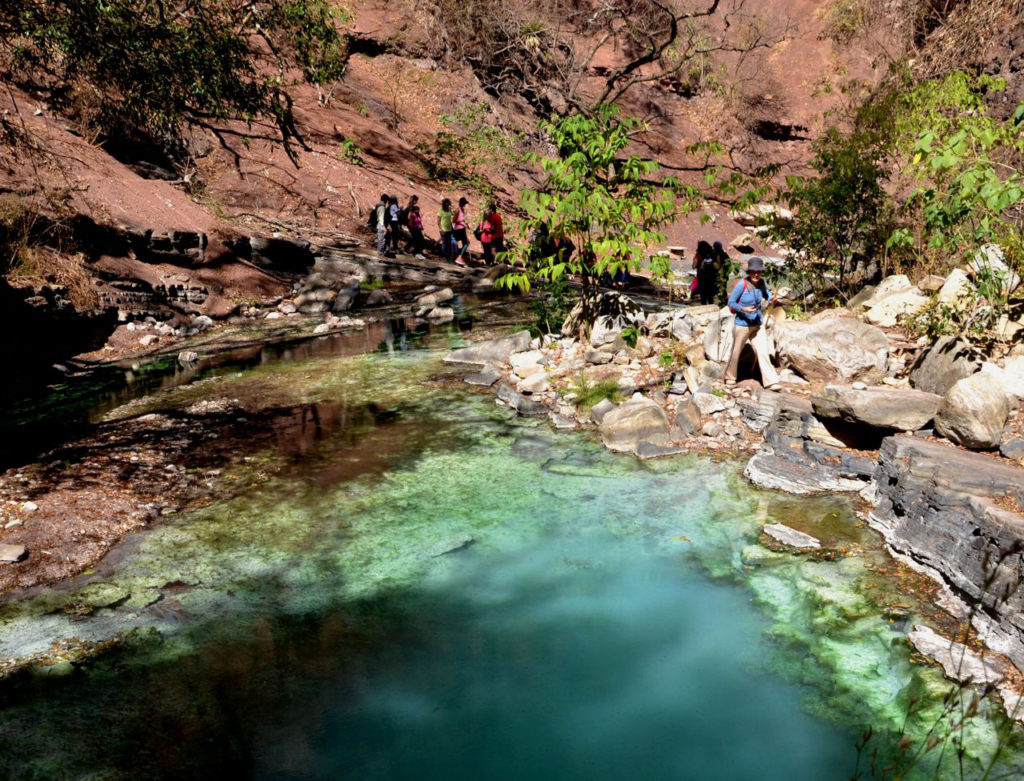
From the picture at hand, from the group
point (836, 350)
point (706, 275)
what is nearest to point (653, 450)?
point (836, 350)

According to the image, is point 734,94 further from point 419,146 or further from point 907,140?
point 907,140

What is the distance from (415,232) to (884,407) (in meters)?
14.2

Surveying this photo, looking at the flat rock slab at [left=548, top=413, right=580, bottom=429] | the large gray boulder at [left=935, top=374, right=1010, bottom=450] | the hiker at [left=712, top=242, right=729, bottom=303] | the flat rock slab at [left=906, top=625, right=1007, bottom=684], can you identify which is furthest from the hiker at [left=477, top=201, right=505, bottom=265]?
the flat rock slab at [left=906, top=625, right=1007, bottom=684]

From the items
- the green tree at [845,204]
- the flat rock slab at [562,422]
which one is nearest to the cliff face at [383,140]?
the green tree at [845,204]

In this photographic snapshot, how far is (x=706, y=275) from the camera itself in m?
12.1

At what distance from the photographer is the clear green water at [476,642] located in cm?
346

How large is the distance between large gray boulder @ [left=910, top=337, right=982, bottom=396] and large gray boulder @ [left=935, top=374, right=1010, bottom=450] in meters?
0.70

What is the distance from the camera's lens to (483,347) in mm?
10156

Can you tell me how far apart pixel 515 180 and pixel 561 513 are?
67.3ft

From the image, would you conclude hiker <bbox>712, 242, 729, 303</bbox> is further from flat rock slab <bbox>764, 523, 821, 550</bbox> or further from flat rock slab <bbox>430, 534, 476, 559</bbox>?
flat rock slab <bbox>430, 534, 476, 559</bbox>

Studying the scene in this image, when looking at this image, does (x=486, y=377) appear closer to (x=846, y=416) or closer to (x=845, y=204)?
(x=846, y=416)

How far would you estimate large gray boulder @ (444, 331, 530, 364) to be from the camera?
9859 millimetres

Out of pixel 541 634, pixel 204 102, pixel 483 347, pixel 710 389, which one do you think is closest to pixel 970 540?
pixel 541 634

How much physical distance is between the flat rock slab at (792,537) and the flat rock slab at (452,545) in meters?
2.18
